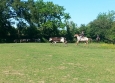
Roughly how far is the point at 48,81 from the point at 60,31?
67.9 metres

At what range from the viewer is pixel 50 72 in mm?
11758

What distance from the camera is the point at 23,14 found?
66812 millimetres

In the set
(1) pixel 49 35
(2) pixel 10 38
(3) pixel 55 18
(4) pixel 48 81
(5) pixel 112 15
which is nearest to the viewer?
(4) pixel 48 81

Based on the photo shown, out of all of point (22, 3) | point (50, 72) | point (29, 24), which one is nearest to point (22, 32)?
point (29, 24)

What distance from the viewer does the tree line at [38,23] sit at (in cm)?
6494

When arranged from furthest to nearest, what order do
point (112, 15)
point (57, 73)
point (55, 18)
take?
1. point (112, 15)
2. point (55, 18)
3. point (57, 73)

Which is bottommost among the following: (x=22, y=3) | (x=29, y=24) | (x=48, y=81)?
(x=48, y=81)

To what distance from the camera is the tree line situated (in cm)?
6494

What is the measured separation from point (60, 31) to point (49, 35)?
215 inches

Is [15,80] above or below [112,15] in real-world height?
below

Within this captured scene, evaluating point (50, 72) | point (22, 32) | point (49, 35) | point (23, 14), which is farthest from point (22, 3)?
point (50, 72)

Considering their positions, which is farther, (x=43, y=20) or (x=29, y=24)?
(x=43, y=20)

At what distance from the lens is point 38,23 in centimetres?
7400

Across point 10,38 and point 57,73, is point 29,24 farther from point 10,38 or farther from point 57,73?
point 57,73
